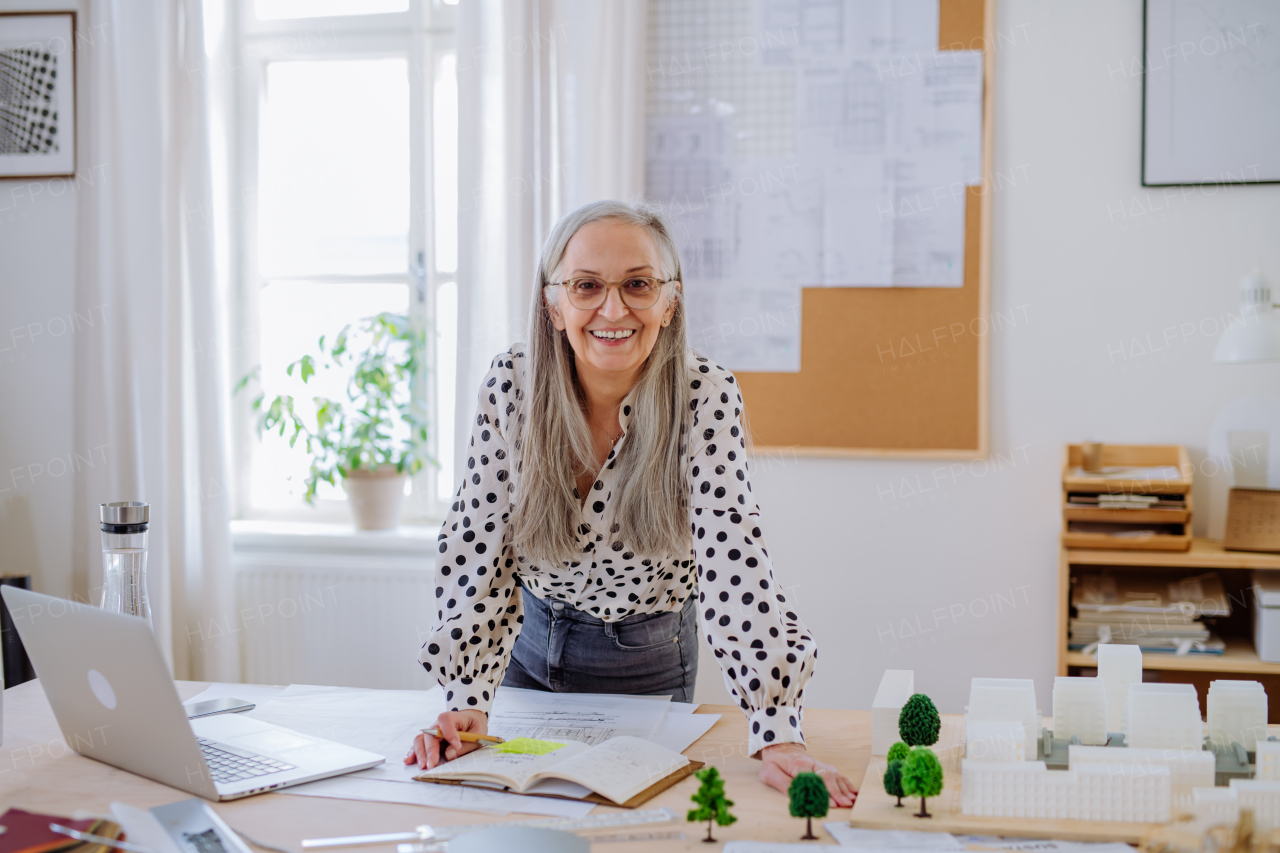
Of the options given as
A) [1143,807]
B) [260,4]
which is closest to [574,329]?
[1143,807]

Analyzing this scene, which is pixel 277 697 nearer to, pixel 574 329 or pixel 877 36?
pixel 574 329

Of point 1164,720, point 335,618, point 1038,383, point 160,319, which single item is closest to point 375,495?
point 335,618

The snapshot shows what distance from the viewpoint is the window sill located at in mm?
3045

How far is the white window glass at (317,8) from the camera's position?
322 cm

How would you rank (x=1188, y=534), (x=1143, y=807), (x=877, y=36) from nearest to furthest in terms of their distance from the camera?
(x=1143, y=807) < (x=1188, y=534) < (x=877, y=36)

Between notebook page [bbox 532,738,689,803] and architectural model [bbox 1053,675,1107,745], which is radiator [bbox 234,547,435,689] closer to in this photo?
notebook page [bbox 532,738,689,803]

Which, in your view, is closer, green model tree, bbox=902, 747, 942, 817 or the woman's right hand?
green model tree, bbox=902, 747, 942, 817

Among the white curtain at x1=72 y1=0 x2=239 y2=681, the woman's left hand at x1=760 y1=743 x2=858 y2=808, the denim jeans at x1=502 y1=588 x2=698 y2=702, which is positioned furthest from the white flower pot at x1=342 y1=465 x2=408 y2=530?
the woman's left hand at x1=760 y1=743 x2=858 y2=808

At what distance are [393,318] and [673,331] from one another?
1732mm

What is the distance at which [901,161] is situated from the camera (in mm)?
2826

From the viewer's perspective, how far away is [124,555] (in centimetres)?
141

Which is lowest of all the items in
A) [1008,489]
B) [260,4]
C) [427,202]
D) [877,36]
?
[1008,489]

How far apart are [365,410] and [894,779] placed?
2278 mm

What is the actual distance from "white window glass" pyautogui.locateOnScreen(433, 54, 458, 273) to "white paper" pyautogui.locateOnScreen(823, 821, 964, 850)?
7.54 feet
